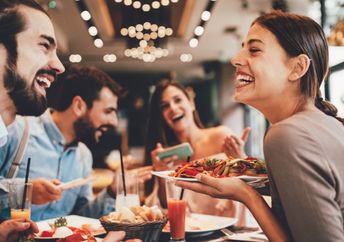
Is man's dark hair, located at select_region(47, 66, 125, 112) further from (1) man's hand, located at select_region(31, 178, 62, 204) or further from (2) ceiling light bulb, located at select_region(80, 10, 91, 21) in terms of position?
(1) man's hand, located at select_region(31, 178, 62, 204)

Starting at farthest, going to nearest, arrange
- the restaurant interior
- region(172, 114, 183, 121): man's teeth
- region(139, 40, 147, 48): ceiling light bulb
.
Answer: region(139, 40, 147, 48): ceiling light bulb, the restaurant interior, region(172, 114, 183, 121): man's teeth

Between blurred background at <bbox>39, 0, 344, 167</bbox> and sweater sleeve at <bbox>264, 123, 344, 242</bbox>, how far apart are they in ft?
3.95

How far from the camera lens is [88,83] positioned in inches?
129

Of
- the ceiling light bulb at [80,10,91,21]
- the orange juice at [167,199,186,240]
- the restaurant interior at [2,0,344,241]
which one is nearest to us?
the orange juice at [167,199,186,240]

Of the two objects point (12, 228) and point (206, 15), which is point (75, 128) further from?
point (12, 228)

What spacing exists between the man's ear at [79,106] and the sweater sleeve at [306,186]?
2105mm

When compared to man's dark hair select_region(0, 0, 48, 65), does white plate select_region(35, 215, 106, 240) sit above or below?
below

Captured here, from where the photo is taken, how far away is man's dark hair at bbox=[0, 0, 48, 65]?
1.77 m

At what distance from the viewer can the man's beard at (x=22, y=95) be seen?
5.93 feet

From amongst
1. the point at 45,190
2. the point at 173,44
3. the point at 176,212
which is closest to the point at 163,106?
the point at 45,190

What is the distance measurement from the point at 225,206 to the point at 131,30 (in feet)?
12.1

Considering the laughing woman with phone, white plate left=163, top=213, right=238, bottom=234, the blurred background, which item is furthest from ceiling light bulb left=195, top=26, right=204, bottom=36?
white plate left=163, top=213, right=238, bottom=234

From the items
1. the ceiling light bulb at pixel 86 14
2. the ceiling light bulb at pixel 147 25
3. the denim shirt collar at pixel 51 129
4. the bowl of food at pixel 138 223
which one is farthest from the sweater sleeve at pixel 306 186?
the ceiling light bulb at pixel 147 25

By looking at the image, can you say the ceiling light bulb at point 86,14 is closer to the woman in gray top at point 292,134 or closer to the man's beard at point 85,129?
the man's beard at point 85,129
